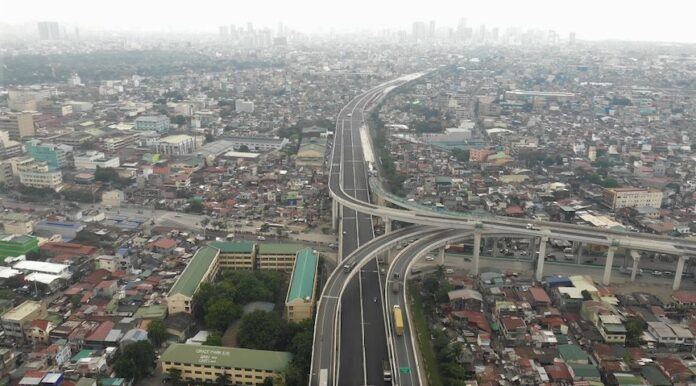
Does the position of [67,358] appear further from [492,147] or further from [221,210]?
[492,147]

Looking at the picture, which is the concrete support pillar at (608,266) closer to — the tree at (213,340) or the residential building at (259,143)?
the tree at (213,340)

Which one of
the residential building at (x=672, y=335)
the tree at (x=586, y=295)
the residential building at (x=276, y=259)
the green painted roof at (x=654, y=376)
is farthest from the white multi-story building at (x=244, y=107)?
the green painted roof at (x=654, y=376)

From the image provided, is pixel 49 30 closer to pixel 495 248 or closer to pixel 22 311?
pixel 22 311

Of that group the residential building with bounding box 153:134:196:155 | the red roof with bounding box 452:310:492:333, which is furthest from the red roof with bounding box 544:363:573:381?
the residential building with bounding box 153:134:196:155

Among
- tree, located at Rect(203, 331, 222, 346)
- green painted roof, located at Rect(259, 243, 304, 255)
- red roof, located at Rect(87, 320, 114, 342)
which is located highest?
green painted roof, located at Rect(259, 243, 304, 255)

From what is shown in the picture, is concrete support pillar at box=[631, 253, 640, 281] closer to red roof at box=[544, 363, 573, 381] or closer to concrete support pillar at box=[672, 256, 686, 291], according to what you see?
concrete support pillar at box=[672, 256, 686, 291]

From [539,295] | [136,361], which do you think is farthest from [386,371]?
[539,295]
